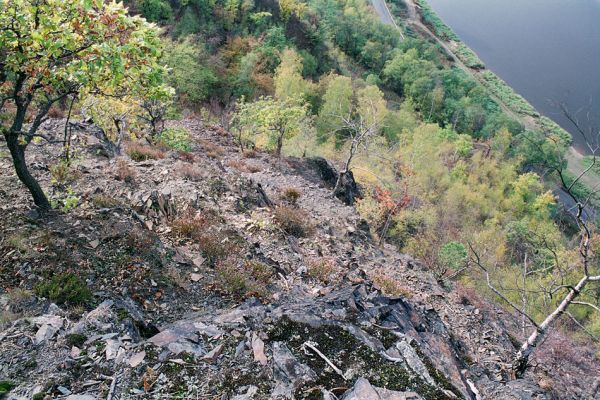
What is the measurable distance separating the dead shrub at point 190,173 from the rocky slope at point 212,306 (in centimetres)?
8

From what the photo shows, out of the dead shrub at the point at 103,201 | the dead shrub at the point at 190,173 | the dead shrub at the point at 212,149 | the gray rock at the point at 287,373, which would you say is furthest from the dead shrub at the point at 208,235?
the dead shrub at the point at 212,149

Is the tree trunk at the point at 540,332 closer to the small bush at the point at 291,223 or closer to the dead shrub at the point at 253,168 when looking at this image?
the small bush at the point at 291,223

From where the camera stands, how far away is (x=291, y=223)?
48.4 ft

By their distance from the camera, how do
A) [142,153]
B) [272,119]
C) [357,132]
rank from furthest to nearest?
[272,119]
[357,132]
[142,153]

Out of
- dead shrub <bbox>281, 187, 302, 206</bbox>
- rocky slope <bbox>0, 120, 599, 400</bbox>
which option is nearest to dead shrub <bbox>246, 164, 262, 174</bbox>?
dead shrub <bbox>281, 187, 302, 206</bbox>

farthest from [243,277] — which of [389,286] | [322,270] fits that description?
[389,286]

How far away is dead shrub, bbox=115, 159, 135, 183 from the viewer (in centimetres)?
1279

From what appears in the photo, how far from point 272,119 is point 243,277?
49.3 ft

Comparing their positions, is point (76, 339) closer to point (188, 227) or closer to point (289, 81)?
point (188, 227)

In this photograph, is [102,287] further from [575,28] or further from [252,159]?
[575,28]

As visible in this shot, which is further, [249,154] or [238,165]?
[249,154]

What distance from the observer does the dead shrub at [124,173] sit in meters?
12.8

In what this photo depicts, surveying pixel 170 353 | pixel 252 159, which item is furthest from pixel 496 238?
pixel 170 353

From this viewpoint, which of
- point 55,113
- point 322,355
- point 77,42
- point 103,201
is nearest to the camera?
point 322,355
